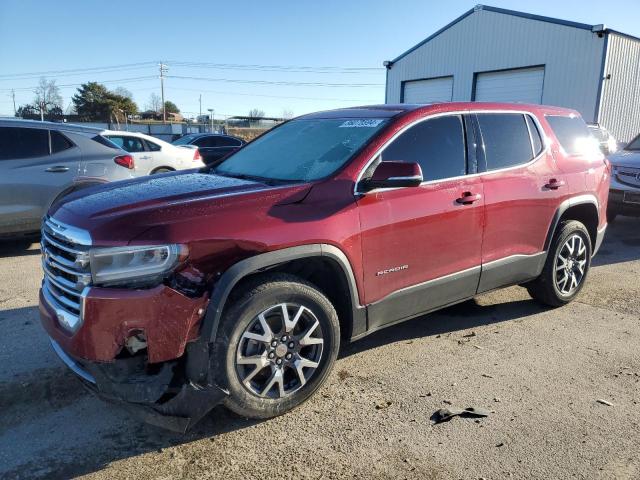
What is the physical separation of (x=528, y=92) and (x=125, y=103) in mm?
56807

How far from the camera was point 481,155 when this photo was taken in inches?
157

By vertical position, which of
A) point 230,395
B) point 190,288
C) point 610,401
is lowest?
point 610,401

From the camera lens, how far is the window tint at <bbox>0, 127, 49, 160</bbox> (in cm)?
641

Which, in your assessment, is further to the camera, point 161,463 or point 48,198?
point 48,198

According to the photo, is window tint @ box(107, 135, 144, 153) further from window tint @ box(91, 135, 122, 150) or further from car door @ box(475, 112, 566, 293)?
car door @ box(475, 112, 566, 293)

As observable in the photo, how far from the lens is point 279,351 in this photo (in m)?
2.94

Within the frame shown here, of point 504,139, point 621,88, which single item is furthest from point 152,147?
point 621,88

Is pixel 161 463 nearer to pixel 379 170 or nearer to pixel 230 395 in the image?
pixel 230 395

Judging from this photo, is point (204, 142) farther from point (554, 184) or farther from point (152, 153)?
point (554, 184)

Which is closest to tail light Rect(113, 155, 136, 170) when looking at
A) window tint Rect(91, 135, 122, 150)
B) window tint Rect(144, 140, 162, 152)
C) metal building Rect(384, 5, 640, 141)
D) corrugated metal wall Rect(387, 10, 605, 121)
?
window tint Rect(91, 135, 122, 150)

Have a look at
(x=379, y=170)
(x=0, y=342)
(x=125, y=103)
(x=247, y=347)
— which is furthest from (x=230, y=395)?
(x=125, y=103)

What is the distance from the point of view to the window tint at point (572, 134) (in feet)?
15.6

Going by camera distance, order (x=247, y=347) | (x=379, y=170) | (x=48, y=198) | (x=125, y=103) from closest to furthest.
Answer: (x=247, y=347) → (x=379, y=170) → (x=48, y=198) → (x=125, y=103)

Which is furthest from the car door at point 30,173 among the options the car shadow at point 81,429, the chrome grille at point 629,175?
the chrome grille at point 629,175
